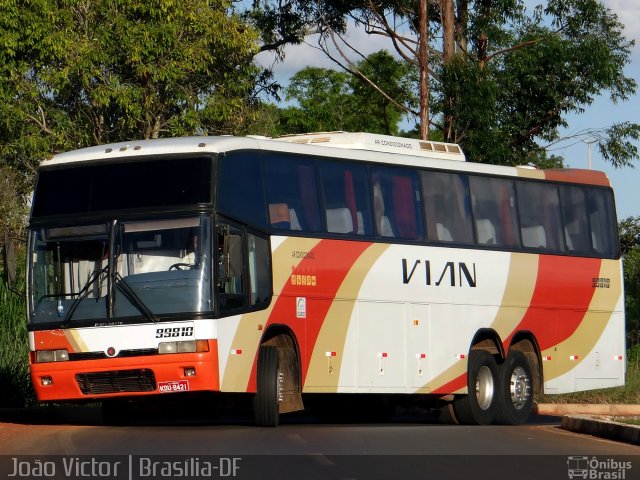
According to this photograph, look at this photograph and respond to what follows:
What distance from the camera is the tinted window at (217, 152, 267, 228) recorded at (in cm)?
Result: 1767

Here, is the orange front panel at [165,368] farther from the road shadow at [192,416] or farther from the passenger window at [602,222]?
the passenger window at [602,222]

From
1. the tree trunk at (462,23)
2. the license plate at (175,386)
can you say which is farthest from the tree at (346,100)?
the license plate at (175,386)

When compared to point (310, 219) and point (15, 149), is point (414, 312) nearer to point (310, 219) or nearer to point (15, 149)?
point (310, 219)

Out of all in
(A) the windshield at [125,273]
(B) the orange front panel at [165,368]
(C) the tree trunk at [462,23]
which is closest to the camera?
(B) the orange front panel at [165,368]

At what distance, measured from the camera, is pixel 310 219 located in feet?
63.0

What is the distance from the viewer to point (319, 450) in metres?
14.7

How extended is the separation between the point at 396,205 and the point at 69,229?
198 inches

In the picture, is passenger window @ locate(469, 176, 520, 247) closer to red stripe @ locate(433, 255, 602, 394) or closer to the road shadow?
red stripe @ locate(433, 255, 602, 394)

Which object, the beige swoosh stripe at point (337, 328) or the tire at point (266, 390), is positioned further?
the beige swoosh stripe at point (337, 328)

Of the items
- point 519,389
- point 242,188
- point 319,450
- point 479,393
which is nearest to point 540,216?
point 519,389

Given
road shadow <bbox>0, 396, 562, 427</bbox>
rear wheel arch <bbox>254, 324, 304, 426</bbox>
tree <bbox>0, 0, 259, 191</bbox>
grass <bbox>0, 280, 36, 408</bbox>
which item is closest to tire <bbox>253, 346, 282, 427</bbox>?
rear wheel arch <bbox>254, 324, 304, 426</bbox>

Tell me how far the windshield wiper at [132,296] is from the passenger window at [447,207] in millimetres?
5359

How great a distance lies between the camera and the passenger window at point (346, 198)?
64.5 ft

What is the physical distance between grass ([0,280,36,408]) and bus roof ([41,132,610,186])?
576 cm
